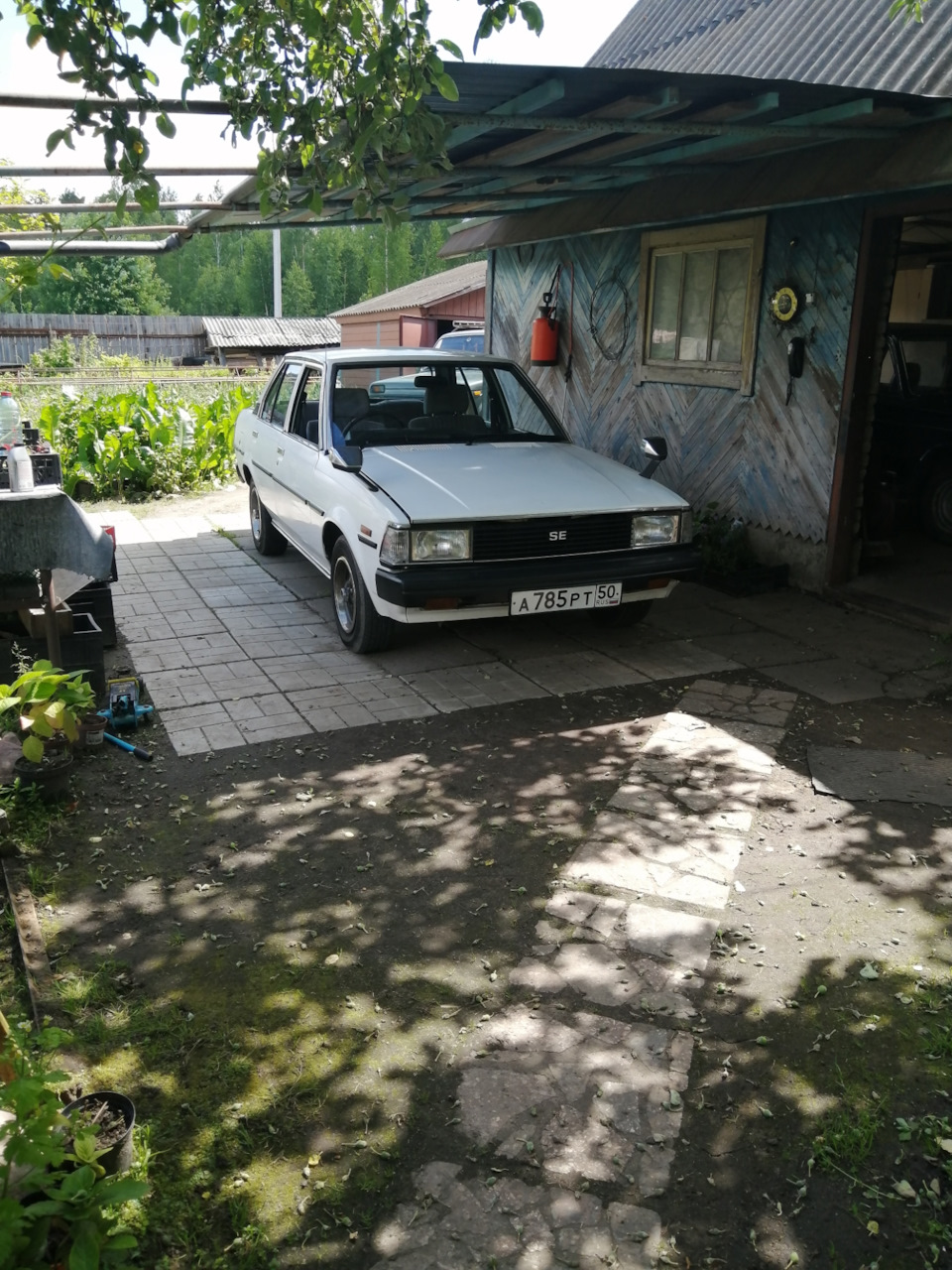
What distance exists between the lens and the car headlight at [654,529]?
6.39m

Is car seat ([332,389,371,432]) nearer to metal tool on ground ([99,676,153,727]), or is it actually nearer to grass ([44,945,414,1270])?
metal tool on ground ([99,676,153,727])

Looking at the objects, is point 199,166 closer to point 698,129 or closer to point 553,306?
point 698,129

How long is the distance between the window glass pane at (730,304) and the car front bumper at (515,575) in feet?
11.3

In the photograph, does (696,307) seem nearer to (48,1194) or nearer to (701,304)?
(701,304)

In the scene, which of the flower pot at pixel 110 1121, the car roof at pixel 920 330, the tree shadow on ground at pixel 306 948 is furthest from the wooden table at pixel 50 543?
the car roof at pixel 920 330

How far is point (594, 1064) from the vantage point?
3.08m

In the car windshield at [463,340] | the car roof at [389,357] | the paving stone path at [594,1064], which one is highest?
the car windshield at [463,340]

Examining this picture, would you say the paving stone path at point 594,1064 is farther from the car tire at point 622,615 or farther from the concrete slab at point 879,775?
the car tire at point 622,615

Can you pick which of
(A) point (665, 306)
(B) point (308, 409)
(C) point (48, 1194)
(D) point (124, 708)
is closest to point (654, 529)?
(B) point (308, 409)

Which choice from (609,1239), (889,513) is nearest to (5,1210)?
(609,1239)

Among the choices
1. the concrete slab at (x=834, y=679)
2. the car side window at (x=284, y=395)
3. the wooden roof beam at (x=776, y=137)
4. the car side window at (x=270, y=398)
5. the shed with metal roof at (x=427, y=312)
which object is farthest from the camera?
the shed with metal roof at (x=427, y=312)

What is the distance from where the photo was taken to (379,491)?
6.15m

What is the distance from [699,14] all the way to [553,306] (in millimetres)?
4914

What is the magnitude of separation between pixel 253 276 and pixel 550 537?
83141 mm
